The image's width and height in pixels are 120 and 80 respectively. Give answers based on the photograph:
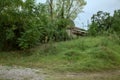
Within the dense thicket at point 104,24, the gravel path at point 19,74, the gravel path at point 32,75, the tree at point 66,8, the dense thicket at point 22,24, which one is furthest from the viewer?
the tree at point 66,8

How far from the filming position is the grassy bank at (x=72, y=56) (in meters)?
18.3

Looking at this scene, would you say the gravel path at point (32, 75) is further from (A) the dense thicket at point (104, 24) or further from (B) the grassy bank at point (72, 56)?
(A) the dense thicket at point (104, 24)

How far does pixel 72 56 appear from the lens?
20.4 m

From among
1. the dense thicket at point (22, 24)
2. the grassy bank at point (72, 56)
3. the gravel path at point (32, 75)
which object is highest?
the dense thicket at point (22, 24)

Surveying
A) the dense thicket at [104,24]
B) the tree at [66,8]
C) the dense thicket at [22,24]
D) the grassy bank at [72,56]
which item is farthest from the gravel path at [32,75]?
the tree at [66,8]

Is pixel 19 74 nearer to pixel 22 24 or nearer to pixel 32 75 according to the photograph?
Result: pixel 32 75

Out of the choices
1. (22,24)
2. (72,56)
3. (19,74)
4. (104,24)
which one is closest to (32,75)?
(19,74)

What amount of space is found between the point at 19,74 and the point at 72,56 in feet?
21.2

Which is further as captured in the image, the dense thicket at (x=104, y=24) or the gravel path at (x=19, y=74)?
the dense thicket at (x=104, y=24)

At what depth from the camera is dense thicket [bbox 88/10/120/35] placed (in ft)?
94.0

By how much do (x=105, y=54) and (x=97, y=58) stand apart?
0.87 metres

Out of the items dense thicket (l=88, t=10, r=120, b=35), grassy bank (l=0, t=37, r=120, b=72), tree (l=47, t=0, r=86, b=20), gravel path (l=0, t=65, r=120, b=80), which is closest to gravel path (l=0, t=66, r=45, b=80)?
gravel path (l=0, t=65, r=120, b=80)

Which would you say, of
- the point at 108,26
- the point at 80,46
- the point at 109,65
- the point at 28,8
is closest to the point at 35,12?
the point at 28,8

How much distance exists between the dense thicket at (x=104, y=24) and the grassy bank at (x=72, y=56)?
431cm
